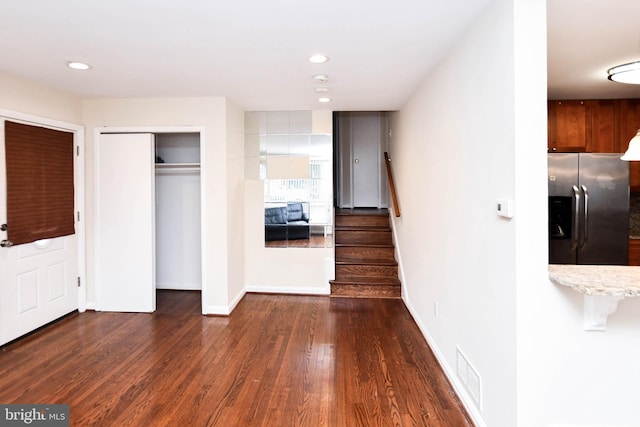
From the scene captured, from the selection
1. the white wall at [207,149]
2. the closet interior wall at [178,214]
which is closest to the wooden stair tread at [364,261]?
the white wall at [207,149]

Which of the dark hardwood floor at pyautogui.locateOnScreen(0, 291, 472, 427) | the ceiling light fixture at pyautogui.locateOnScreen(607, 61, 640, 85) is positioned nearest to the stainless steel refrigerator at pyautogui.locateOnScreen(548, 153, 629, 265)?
the ceiling light fixture at pyautogui.locateOnScreen(607, 61, 640, 85)

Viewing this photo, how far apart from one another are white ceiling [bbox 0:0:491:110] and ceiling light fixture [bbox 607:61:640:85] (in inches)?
58.7

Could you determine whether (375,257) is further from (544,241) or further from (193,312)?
(544,241)

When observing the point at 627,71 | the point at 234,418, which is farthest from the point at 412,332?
the point at 627,71

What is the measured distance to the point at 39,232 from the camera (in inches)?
140

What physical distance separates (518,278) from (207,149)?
3.41 meters

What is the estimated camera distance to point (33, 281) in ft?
11.6

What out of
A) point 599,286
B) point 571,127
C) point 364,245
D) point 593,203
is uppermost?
point 571,127

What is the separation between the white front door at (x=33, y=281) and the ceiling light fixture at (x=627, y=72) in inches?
204

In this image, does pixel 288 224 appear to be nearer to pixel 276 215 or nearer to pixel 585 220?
pixel 276 215

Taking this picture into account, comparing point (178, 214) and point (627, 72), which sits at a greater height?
point (627, 72)

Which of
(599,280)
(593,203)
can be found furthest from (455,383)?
(593,203)

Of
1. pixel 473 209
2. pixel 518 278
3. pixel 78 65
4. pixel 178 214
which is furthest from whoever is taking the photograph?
pixel 178 214

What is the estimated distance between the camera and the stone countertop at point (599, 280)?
1508mm
